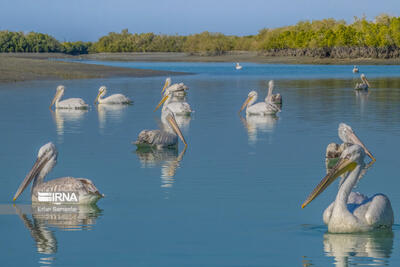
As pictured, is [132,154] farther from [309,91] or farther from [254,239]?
[309,91]

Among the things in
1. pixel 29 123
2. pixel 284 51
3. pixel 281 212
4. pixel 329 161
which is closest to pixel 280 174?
pixel 329 161

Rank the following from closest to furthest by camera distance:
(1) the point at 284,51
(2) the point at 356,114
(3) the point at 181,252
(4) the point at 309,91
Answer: (3) the point at 181,252 → (2) the point at 356,114 → (4) the point at 309,91 → (1) the point at 284,51

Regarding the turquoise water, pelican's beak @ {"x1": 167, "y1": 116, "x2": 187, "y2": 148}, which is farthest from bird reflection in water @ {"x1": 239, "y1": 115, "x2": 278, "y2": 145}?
pelican's beak @ {"x1": 167, "y1": 116, "x2": 187, "y2": 148}

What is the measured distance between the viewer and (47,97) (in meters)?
27.9

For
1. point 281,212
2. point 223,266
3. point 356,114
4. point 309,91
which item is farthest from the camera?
point 309,91

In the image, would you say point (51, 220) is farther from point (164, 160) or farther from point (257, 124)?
point (257, 124)

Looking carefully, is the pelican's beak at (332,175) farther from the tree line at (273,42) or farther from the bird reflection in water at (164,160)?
the tree line at (273,42)

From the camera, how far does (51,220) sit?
28.2 ft

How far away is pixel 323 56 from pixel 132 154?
106 meters

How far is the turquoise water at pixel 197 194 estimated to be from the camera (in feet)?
24.0

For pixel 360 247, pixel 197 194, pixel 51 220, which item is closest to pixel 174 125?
pixel 197 194

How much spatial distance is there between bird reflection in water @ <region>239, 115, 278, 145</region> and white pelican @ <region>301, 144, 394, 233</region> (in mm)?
7321

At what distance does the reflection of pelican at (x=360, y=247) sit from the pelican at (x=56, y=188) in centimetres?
288

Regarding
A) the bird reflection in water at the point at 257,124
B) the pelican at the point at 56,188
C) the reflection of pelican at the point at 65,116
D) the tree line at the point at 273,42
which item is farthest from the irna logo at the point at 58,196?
the tree line at the point at 273,42
